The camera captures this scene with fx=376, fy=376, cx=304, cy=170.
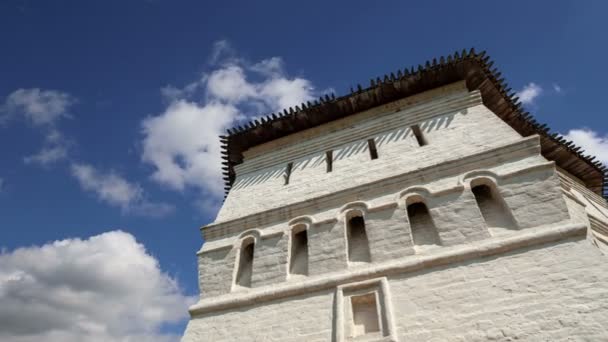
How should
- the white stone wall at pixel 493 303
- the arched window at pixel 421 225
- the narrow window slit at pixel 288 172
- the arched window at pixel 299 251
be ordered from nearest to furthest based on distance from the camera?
the white stone wall at pixel 493 303 → the arched window at pixel 421 225 → the arched window at pixel 299 251 → the narrow window slit at pixel 288 172

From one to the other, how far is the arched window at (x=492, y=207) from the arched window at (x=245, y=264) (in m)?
4.67

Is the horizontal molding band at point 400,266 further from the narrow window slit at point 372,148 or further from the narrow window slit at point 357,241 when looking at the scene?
the narrow window slit at point 372,148

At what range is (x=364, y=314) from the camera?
20.1 ft

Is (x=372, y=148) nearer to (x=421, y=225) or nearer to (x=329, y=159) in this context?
(x=329, y=159)

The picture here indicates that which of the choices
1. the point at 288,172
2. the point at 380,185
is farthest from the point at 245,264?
the point at 380,185

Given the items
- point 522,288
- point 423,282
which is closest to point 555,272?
point 522,288

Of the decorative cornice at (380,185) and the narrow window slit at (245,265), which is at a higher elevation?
the decorative cornice at (380,185)

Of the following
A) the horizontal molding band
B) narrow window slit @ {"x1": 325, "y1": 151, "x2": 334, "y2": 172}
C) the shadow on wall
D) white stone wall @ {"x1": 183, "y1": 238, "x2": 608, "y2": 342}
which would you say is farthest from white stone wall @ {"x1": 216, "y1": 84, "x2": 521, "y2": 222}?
white stone wall @ {"x1": 183, "y1": 238, "x2": 608, "y2": 342}

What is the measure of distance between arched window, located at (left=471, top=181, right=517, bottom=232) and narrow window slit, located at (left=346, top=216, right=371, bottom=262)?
2.16 meters

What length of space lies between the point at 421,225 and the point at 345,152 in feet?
10.9

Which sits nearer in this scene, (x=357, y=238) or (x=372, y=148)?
(x=357, y=238)

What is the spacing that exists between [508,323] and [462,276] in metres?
0.95

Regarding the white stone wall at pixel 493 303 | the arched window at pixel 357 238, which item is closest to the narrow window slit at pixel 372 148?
the arched window at pixel 357 238

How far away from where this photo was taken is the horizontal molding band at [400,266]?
5727mm
